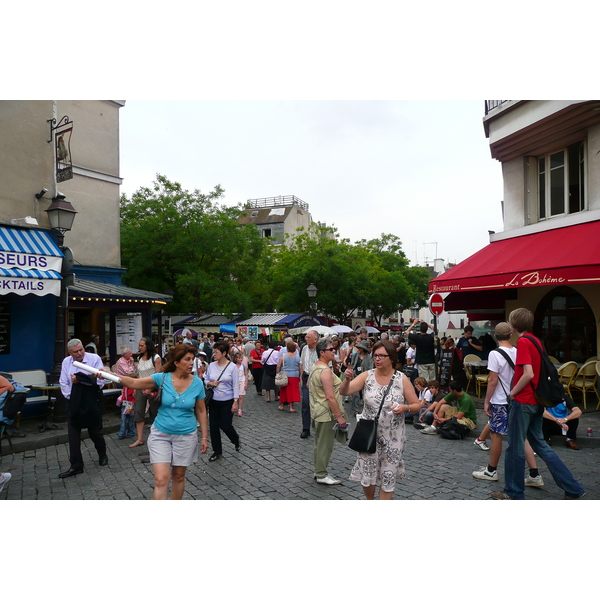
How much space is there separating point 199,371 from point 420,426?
14.0 ft

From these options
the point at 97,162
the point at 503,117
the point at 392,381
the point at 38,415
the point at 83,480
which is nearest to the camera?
the point at 392,381

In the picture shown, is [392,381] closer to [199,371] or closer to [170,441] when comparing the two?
[170,441]

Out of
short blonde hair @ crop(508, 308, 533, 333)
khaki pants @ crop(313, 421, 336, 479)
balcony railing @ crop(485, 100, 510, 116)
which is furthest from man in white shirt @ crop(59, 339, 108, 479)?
balcony railing @ crop(485, 100, 510, 116)

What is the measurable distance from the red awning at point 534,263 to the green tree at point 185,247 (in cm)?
1499

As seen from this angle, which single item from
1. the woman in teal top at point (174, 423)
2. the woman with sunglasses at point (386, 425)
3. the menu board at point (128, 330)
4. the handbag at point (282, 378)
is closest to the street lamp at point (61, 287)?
the menu board at point (128, 330)

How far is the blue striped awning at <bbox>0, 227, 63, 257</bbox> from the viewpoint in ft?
31.2

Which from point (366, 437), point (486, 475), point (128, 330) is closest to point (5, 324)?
point (128, 330)

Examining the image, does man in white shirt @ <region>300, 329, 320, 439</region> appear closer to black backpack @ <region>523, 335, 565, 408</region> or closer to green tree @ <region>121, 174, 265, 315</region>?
black backpack @ <region>523, 335, 565, 408</region>

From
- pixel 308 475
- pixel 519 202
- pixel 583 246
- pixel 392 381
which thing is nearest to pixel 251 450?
pixel 308 475

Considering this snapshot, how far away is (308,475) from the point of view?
6.21 m

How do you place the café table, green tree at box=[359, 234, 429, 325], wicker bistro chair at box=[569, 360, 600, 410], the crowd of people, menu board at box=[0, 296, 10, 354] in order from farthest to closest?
green tree at box=[359, 234, 429, 325] → wicker bistro chair at box=[569, 360, 600, 410] → menu board at box=[0, 296, 10, 354] → the café table → the crowd of people

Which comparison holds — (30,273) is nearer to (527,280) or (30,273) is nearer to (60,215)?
(60,215)

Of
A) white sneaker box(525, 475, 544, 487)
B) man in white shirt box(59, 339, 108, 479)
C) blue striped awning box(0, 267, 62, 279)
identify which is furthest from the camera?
blue striped awning box(0, 267, 62, 279)

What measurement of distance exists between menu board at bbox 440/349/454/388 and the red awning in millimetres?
1825
